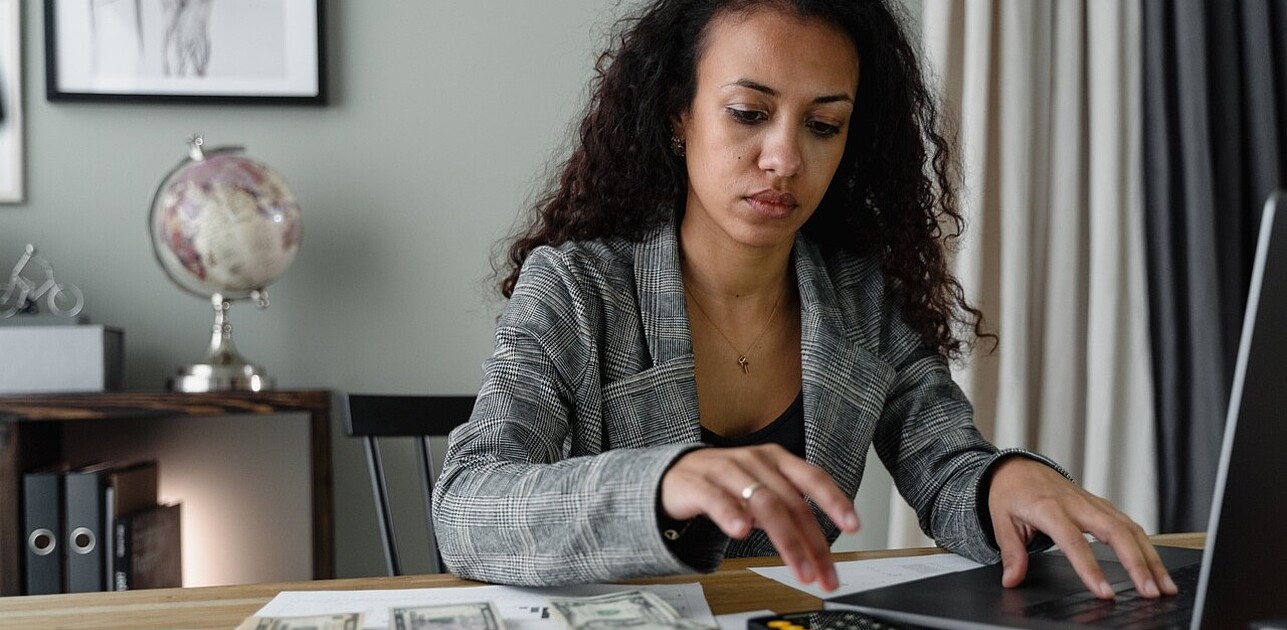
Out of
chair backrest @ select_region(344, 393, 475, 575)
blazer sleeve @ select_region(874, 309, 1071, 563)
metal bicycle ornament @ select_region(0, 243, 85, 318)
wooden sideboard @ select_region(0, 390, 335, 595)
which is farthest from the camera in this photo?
metal bicycle ornament @ select_region(0, 243, 85, 318)

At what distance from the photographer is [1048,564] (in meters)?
1.02

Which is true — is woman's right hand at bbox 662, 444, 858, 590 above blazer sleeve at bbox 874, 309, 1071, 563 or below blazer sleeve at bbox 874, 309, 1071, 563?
above

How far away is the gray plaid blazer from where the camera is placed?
0.88 meters

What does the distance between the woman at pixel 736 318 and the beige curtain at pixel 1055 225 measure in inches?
30.5

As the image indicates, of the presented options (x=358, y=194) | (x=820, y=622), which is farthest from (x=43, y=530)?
(x=820, y=622)

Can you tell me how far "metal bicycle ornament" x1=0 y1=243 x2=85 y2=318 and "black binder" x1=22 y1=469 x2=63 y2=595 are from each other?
0.41 m

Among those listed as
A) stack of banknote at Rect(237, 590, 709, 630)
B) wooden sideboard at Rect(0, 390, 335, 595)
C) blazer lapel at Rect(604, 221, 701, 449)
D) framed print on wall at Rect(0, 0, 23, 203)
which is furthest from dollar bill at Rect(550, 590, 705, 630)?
framed print on wall at Rect(0, 0, 23, 203)

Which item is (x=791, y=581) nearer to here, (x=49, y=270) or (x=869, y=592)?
(x=869, y=592)

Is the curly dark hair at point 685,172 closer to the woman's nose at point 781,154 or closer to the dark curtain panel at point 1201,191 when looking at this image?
the woman's nose at point 781,154

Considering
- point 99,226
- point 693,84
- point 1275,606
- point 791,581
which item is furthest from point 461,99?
point 1275,606

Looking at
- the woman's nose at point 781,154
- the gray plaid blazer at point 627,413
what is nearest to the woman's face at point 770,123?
the woman's nose at point 781,154

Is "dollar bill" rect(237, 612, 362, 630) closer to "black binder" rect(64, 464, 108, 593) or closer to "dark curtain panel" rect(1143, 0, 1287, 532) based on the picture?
"black binder" rect(64, 464, 108, 593)

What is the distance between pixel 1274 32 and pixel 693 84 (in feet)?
5.18

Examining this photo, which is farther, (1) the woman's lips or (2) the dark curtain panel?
(2) the dark curtain panel
